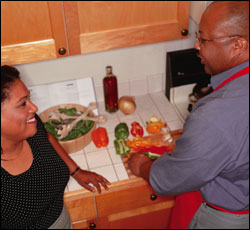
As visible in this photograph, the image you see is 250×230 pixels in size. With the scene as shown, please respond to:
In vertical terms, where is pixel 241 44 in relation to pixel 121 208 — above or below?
above

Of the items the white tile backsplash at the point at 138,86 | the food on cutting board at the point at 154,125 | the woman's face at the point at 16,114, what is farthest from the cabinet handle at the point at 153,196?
the woman's face at the point at 16,114

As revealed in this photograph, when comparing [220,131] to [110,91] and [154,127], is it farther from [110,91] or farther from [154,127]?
[110,91]

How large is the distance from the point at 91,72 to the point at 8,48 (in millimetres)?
635

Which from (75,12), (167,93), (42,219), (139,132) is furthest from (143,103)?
(42,219)

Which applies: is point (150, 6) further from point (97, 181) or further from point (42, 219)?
point (42, 219)

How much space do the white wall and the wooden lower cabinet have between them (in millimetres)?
733

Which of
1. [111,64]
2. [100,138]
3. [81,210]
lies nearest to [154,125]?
[100,138]

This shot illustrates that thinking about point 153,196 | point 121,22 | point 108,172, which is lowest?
point 153,196

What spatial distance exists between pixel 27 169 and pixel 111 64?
93 centimetres

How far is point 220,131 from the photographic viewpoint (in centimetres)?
123

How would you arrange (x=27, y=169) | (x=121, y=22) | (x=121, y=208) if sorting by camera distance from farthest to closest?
(x=121, y=208)
(x=121, y=22)
(x=27, y=169)

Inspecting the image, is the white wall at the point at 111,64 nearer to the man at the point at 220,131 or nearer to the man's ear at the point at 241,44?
the man at the point at 220,131

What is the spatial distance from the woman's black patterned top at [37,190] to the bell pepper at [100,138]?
13.6 inches

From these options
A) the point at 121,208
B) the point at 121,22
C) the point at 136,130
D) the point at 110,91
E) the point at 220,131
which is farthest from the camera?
the point at 110,91
